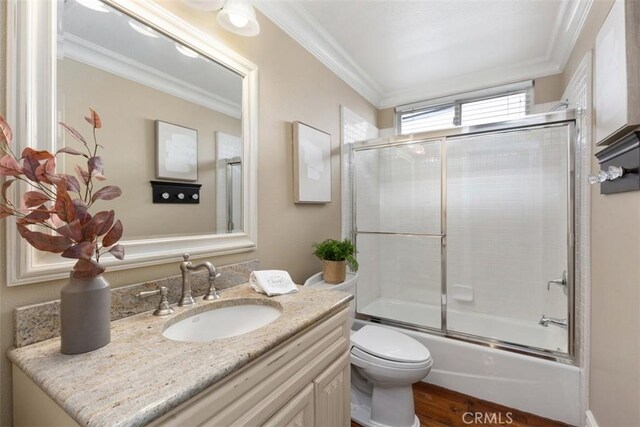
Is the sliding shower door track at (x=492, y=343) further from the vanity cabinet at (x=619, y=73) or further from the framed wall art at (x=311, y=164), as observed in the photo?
the vanity cabinet at (x=619, y=73)

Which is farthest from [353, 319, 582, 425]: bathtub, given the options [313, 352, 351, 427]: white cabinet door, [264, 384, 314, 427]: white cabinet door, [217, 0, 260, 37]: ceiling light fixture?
[217, 0, 260, 37]: ceiling light fixture

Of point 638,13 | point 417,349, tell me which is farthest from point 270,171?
point 638,13

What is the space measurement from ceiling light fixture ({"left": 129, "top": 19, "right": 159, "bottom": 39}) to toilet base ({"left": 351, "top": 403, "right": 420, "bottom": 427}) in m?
2.15

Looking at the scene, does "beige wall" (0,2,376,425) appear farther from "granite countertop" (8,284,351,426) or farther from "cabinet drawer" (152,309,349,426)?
"cabinet drawer" (152,309,349,426)

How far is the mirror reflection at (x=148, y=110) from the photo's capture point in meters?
0.93

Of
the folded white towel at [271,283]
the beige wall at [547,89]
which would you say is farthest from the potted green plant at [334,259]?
the beige wall at [547,89]

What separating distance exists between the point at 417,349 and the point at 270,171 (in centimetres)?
132

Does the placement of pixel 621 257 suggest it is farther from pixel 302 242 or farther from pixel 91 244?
pixel 91 244

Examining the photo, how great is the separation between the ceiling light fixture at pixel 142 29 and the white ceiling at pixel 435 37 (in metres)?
0.71

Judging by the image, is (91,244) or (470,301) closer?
(91,244)

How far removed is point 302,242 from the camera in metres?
1.90

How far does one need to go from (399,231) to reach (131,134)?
2.25 metres

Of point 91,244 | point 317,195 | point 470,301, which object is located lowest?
point 470,301

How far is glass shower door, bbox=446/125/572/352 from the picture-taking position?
2.17m
